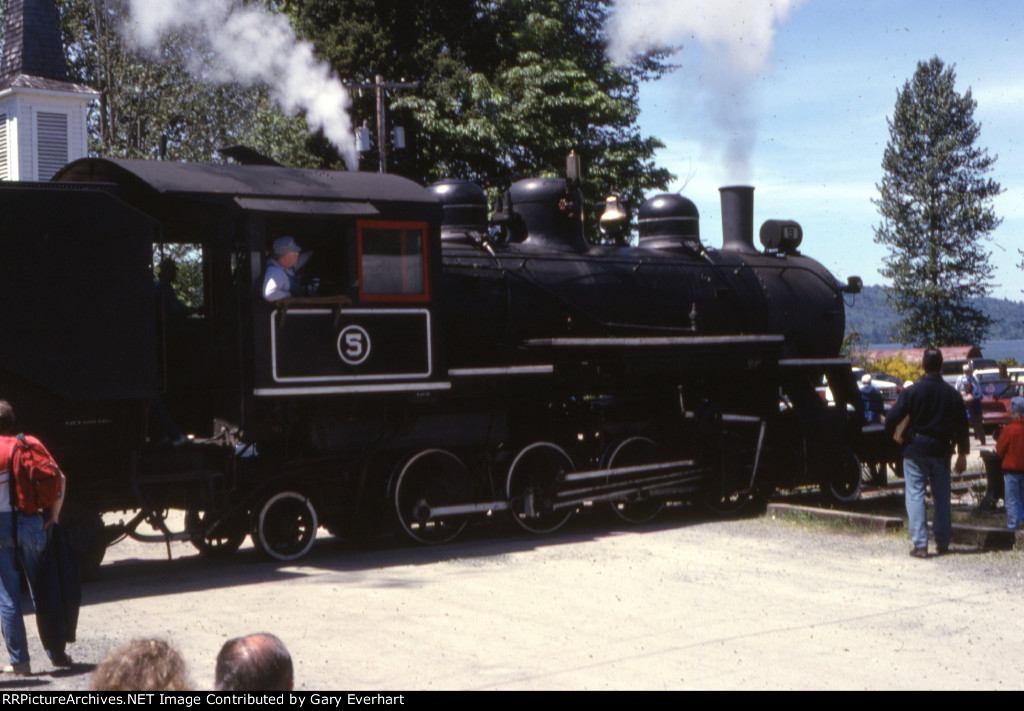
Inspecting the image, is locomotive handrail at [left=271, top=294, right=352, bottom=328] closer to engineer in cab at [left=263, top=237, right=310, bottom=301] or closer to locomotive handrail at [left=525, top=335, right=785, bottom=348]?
engineer in cab at [left=263, top=237, right=310, bottom=301]

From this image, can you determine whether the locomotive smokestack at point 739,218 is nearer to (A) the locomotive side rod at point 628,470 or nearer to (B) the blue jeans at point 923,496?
(A) the locomotive side rod at point 628,470

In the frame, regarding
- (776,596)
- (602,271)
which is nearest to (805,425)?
(602,271)

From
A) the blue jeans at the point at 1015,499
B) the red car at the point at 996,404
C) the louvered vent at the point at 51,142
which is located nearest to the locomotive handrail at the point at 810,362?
the blue jeans at the point at 1015,499

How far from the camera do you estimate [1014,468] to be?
11.2m

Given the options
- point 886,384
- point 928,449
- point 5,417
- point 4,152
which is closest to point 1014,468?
point 928,449

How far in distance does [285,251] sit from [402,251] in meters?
1.11

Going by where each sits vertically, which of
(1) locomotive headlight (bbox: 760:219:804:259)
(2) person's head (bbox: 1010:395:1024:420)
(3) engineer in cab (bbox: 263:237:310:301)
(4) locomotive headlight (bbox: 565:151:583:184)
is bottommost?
(2) person's head (bbox: 1010:395:1024:420)

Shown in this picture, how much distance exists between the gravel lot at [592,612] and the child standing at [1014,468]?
1.27 metres

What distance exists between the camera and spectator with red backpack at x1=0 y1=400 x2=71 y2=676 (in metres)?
6.33

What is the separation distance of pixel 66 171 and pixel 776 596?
6861 mm

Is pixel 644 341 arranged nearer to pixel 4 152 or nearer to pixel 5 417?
pixel 5 417

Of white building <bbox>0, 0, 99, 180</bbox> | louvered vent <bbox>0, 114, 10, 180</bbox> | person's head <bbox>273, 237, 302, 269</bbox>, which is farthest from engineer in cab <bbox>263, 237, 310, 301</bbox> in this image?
louvered vent <bbox>0, 114, 10, 180</bbox>

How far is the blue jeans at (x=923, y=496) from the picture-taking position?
981cm

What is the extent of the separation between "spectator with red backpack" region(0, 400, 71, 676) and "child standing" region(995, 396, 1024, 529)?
875 centimetres
